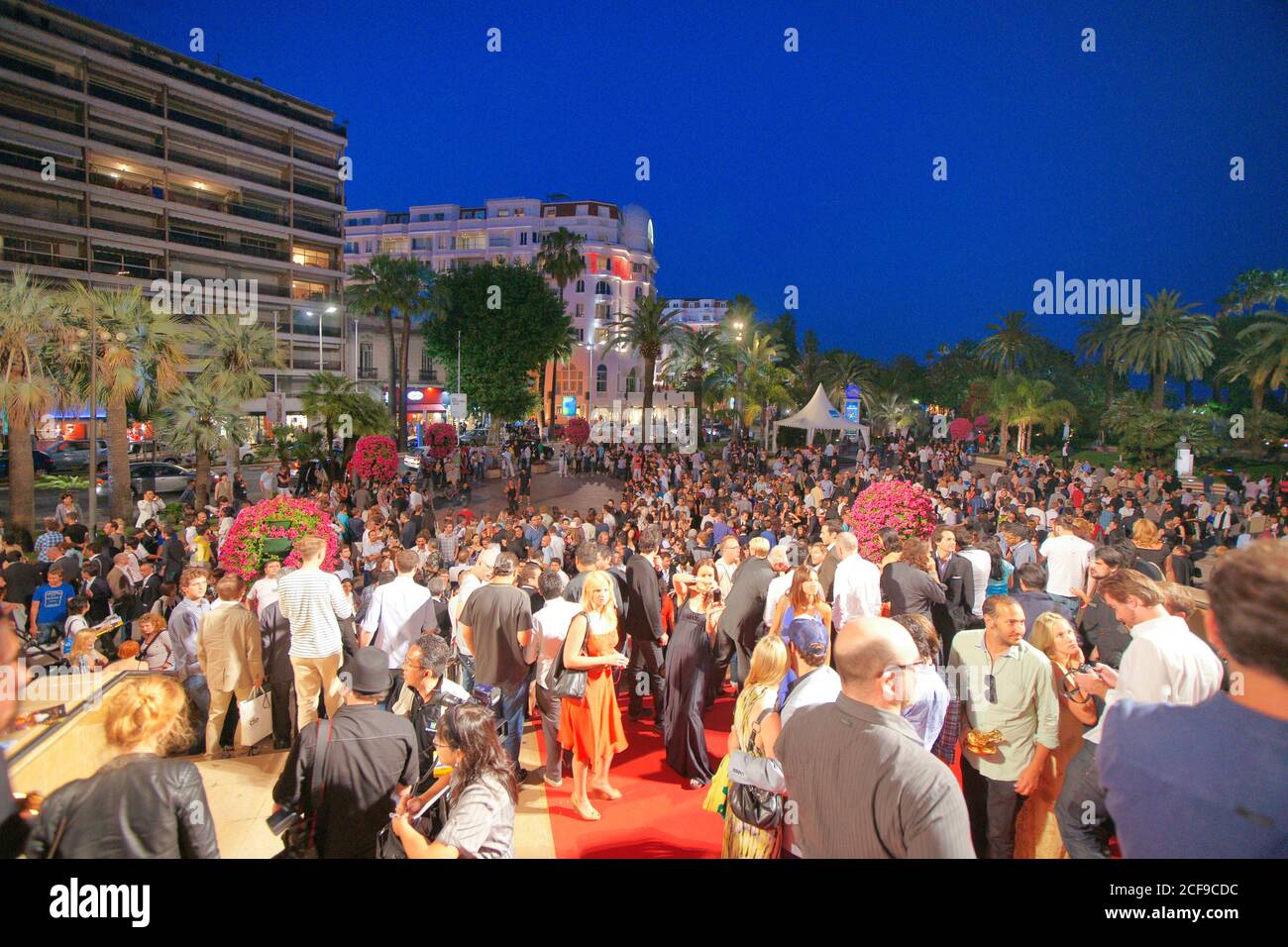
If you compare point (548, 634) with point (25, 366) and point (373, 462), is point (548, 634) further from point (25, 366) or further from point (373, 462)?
point (25, 366)

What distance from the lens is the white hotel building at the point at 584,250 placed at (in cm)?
6097

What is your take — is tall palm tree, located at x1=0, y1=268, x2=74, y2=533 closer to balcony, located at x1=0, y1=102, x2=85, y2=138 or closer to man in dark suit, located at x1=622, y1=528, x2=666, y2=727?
man in dark suit, located at x1=622, y1=528, x2=666, y2=727

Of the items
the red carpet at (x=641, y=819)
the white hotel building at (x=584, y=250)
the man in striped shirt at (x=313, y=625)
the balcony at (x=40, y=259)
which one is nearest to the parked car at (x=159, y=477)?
the balcony at (x=40, y=259)

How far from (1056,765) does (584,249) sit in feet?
218

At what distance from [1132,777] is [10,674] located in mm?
4336

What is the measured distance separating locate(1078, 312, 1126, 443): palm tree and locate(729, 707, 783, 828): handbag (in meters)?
47.5

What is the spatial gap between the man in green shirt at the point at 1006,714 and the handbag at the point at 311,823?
340cm

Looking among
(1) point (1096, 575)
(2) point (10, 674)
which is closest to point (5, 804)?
(2) point (10, 674)

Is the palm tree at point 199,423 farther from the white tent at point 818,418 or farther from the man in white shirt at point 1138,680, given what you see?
the man in white shirt at point 1138,680

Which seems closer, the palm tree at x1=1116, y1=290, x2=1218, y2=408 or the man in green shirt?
the man in green shirt

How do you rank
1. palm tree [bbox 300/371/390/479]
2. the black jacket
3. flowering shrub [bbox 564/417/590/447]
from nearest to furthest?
the black jacket
palm tree [bbox 300/371/390/479]
flowering shrub [bbox 564/417/590/447]

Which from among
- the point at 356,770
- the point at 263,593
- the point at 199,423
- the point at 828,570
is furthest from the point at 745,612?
the point at 199,423

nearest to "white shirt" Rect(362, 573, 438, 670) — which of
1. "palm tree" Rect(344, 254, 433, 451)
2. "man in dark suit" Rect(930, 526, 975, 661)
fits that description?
"man in dark suit" Rect(930, 526, 975, 661)

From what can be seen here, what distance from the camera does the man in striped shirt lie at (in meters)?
5.42
